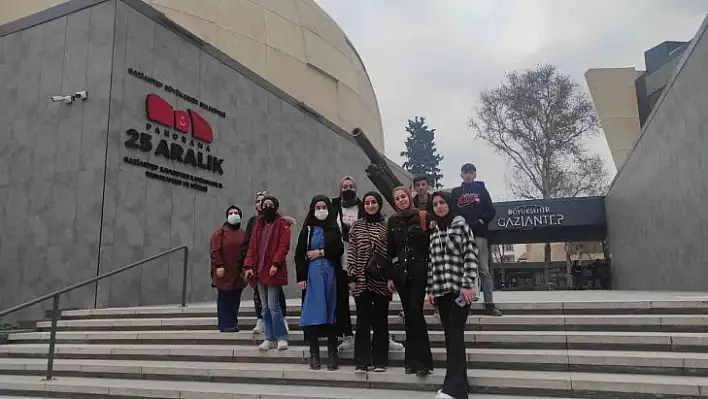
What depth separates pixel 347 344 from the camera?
17.5ft

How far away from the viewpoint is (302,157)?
15.2 meters

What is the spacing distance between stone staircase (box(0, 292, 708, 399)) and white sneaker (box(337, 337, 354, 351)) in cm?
17

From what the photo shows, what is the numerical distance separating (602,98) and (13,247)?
113 ft

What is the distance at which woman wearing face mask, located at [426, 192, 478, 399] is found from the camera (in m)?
4.07

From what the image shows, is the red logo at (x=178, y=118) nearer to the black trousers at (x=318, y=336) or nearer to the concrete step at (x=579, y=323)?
the concrete step at (x=579, y=323)

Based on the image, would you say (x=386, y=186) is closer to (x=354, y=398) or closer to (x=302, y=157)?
(x=354, y=398)

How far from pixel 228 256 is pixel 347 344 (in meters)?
2.07

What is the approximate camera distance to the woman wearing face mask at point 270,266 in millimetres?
5359

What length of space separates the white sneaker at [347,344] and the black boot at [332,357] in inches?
10.6

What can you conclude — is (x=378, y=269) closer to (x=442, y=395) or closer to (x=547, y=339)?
(x=442, y=395)

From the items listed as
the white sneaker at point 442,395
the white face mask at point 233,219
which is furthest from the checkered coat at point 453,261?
the white face mask at point 233,219

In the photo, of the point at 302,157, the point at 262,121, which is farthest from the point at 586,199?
the point at 262,121

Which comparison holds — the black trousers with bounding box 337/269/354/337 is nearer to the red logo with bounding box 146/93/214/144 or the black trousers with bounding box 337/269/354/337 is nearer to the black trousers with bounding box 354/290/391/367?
the black trousers with bounding box 354/290/391/367

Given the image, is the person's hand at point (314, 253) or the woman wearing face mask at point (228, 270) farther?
the woman wearing face mask at point (228, 270)
